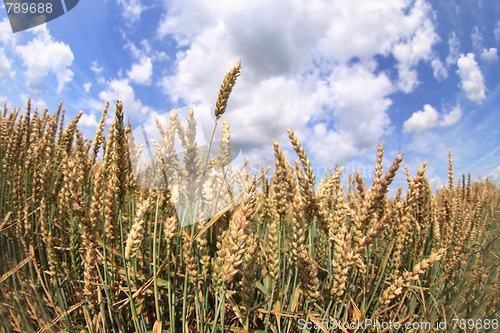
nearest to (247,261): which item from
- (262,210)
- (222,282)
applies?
(222,282)

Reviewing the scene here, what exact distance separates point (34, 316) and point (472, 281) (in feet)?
12.5

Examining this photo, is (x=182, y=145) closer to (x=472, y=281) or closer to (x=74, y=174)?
(x=74, y=174)

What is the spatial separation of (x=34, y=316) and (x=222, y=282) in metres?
1.59

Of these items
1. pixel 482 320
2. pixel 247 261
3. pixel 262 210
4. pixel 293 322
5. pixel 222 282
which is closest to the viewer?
pixel 222 282

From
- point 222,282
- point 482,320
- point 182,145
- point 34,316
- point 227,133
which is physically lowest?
point 482,320

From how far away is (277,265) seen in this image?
4.74 ft

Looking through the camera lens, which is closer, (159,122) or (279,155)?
(279,155)

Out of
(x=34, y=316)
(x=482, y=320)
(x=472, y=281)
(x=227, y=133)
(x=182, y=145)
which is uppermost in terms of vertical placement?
(x=227, y=133)

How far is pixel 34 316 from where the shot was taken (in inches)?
70.2

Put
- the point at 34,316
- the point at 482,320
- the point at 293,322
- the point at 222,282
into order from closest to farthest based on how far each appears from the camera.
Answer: the point at 222,282, the point at 293,322, the point at 34,316, the point at 482,320

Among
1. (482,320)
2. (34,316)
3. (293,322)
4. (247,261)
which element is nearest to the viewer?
(247,261)

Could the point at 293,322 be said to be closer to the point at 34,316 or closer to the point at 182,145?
the point at 182,145

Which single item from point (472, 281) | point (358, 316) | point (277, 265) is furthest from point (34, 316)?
point (472, 281)

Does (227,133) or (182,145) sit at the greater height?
(227,133)
